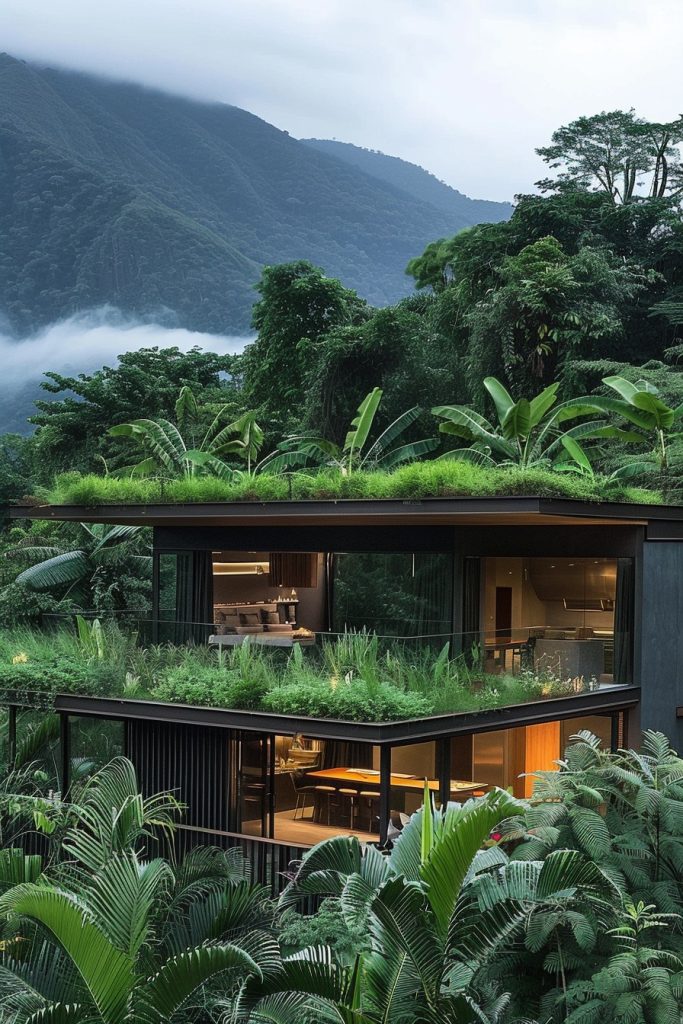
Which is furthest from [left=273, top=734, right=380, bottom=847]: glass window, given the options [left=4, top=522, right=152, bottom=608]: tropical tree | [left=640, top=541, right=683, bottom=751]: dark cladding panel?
[left=4, top=522, right=152, bottom=608]: tropical tree

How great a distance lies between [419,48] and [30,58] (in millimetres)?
51038


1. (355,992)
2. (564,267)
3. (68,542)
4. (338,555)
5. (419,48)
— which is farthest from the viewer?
(419,48)

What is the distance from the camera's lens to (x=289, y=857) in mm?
15555

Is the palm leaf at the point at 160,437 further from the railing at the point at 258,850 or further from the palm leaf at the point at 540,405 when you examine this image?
the railing at the point at 258,850

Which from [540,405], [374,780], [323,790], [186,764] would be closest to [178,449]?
[540,405]

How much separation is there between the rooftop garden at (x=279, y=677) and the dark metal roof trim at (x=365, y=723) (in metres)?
0.12

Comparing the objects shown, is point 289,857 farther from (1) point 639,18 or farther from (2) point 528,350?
(1) point 639,18

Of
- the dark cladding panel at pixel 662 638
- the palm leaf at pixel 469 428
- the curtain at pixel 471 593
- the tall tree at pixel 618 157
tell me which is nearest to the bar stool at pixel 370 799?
the curtain at pixel 471 593

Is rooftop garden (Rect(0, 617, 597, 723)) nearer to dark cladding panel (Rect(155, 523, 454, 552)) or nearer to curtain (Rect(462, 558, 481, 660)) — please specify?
curtain (Rect(462, 558, 481, 660))

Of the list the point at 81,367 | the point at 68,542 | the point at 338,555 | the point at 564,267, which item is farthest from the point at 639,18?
the point at 338,555

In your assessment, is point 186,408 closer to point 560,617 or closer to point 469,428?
point 469,428

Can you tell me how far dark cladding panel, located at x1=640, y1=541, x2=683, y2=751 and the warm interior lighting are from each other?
7234 millimetres

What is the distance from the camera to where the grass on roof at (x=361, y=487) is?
52.3 feet

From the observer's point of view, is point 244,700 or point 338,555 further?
point 338,555
